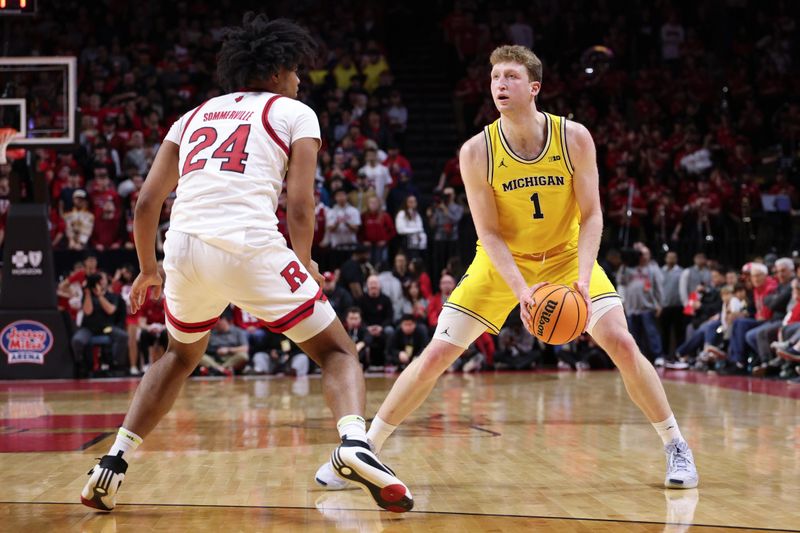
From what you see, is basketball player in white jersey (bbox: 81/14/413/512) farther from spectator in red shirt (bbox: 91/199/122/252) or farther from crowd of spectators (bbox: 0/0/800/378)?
spectator in red shirt (bbox: 91/199/122/252)

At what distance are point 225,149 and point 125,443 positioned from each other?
138 centimetres

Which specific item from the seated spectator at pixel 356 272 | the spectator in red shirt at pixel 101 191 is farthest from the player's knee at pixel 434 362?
the spectator in red shirt at pixel 101 191

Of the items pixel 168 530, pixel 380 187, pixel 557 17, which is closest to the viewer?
pixel 168 530

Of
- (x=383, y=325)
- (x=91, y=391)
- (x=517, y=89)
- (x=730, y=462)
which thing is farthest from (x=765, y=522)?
(x=383, y=325)

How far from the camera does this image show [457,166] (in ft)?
59.4

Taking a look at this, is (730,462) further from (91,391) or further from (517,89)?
(91,391)

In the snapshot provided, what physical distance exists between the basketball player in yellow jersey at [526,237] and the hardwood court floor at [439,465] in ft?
1.48

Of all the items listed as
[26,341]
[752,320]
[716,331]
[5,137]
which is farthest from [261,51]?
[716,331]

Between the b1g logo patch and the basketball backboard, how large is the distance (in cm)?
Result: 230

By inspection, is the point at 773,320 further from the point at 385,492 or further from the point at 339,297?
the point at 385,492

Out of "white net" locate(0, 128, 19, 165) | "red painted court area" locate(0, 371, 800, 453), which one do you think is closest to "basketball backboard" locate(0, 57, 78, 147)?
"white net" locate(0, 128, 19, 165)

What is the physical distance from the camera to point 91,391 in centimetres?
1152

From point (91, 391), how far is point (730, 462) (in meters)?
7.53

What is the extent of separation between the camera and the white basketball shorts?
447 cm
